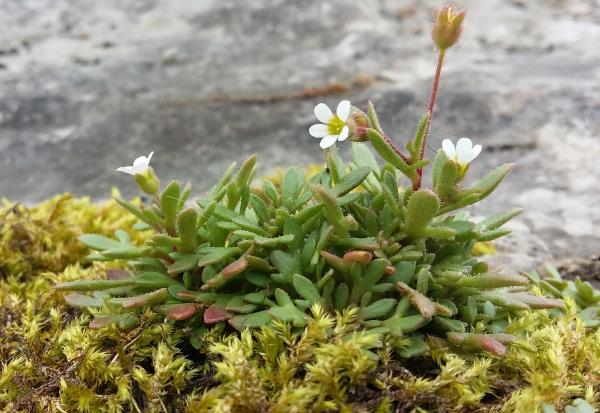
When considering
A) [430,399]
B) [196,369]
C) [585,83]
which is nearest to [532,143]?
[585,83]

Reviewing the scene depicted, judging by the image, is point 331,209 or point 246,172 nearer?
point 331,209

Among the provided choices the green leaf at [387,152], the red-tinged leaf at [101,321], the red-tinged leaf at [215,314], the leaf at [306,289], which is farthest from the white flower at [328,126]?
the red-tinged leaf at [101,321]

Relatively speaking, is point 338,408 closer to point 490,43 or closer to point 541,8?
point 490,43

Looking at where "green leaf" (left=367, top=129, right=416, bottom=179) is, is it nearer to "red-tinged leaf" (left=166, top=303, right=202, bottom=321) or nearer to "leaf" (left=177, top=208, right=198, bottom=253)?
"leaf" (left=177, top=208, right=198, bottom=253)

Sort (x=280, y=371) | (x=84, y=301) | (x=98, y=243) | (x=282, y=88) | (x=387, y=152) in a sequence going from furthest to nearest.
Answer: (x=282, y=88) → (x=98, y=243) → (x=84, y=301) → (x=387, y=152) → (x=280, y=371)

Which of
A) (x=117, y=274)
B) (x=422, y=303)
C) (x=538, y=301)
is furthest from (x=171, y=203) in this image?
(x=538, y=301)

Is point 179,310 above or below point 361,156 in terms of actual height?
below

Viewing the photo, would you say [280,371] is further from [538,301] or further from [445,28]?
[445,28]

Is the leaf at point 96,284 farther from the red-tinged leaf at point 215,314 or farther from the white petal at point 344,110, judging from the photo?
the white petal at point 344,110
